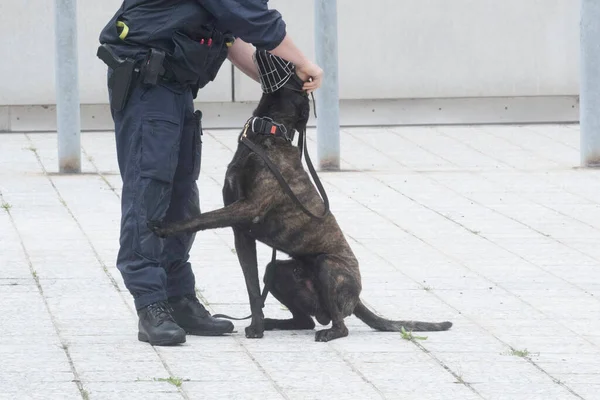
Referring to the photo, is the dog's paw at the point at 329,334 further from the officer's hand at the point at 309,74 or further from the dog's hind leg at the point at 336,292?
the officer's hand at the point at 309,74

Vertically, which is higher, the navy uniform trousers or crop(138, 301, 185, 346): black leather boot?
the navy uniform trousers

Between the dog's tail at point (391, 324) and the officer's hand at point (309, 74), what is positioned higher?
the officer's hand at point (309, 74)

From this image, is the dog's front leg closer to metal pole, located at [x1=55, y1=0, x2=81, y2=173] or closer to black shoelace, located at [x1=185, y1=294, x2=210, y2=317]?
black shoelace, located at [x1=185, y1=294, x2=210, y2=317]

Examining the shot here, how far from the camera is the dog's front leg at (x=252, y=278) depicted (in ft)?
18.4

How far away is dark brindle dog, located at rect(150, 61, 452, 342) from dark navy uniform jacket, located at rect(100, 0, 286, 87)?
0.98ft

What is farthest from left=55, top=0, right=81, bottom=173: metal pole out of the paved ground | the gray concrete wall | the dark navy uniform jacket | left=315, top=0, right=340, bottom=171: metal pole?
the dark navy uniform jacket

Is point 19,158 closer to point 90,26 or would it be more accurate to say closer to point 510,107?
point 90,26

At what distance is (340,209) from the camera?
8.95 meters

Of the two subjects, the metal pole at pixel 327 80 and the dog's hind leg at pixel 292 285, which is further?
the metal pole at pixel 327 80

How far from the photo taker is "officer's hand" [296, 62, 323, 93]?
17.6 ft

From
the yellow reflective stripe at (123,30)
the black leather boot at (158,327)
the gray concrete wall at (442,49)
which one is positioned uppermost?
the yellow reflective stripe at (123,30)

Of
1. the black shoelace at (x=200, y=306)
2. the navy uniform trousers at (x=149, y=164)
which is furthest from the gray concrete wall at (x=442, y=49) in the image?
the navy uniform trousers at (x=149, y=164)

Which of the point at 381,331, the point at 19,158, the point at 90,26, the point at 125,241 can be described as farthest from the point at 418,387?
the point at 90,26

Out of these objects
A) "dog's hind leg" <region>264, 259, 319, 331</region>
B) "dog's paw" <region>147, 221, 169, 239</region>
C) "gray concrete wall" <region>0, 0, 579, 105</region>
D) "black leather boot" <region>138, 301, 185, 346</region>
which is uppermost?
"gray concrete wall" <region>0, 0, 579, 105</region>
